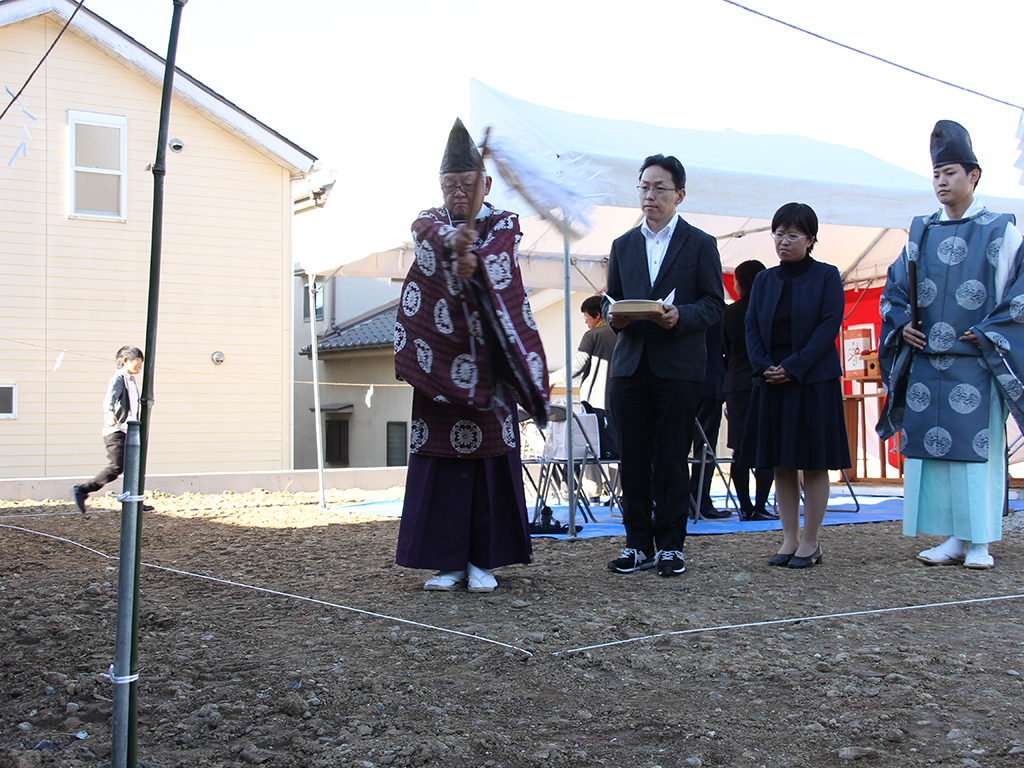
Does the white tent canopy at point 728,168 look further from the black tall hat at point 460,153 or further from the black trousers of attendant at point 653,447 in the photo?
the black trousers of attendant at point 653,447

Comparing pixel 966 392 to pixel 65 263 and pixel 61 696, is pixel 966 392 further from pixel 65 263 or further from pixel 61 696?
pixel 65 263

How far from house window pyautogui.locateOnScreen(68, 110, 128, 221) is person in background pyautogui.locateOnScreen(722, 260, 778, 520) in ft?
23.8

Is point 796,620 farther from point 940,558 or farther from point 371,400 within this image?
point 371,400

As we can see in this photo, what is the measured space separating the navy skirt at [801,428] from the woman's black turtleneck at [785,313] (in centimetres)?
16

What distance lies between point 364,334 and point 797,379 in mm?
14105

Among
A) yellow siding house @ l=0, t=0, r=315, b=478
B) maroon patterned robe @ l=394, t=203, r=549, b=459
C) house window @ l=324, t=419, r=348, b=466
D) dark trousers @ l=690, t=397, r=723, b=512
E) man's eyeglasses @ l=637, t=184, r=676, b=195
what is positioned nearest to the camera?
maroon patterned robe @ l=394, t=203, r=549, b=459

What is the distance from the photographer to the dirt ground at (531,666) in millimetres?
1751

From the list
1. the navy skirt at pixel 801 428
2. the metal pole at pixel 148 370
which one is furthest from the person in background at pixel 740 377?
the metal pole at pixel 148 370

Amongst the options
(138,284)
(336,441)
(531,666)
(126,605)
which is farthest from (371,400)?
(126,605)

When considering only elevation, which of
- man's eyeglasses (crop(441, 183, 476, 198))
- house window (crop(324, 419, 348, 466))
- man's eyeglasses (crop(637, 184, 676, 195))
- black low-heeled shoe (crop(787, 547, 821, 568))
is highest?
man's eyeglasses (crop(637, 184, 676, 195))

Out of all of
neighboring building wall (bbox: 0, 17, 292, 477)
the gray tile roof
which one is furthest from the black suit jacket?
the gray tile roof

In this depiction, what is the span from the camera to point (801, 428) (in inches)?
145

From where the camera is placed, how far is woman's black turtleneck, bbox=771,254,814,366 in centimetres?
380

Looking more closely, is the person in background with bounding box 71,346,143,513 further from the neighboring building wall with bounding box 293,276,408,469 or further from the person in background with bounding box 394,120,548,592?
the neighboring building wall with bounding box 293,276,408,469
